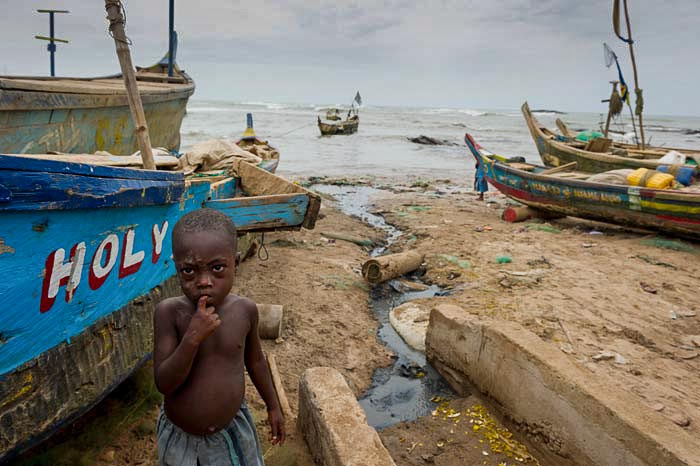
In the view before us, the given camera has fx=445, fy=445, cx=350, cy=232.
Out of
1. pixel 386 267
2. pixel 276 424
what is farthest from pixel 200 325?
pixel 386 267

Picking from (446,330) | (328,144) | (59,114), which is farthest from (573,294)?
(328,144)

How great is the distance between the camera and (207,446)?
1517mm

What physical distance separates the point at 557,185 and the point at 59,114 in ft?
23.0

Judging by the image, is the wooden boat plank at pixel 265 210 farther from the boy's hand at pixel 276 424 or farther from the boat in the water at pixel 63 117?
the boat in the water at pixel 63 117

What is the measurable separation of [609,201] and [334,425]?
614 cm

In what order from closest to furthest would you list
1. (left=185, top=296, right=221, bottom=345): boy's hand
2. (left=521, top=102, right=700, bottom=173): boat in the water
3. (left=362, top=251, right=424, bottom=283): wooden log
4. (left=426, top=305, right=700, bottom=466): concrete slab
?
(left=185, top=296, right=221, bottom=345): boy's hand → (left=426, top=305, right=700, bottom=466): concrete slab → (left=362, top=251, right=424, bottom=283): wooden log → (left=521, top=102, right=700, bottom=173): boat in the water

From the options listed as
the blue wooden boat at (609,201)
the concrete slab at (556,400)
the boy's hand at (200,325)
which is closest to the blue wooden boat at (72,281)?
the boy's hand at (200,325)

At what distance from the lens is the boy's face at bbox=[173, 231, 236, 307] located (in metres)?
1.39

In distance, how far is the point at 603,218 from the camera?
22.8ft

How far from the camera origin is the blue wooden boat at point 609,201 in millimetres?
5934

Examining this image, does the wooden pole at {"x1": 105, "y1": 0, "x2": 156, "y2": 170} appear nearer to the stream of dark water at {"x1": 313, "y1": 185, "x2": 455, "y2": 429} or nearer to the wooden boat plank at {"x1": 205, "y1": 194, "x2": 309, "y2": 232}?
the wooden boat plank at {"x1": 205, "y1": 194, "x2": 309, "y2": 232}

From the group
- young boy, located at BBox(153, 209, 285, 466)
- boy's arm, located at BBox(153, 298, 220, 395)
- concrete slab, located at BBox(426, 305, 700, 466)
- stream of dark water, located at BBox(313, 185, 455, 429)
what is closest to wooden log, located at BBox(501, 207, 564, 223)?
stream of dark water, located at BBox(313, 185, 455, 429)

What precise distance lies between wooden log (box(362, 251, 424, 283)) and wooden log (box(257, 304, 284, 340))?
1.69 meters

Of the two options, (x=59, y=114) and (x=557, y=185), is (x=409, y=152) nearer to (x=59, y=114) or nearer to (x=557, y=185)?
(x=557, y=185)
